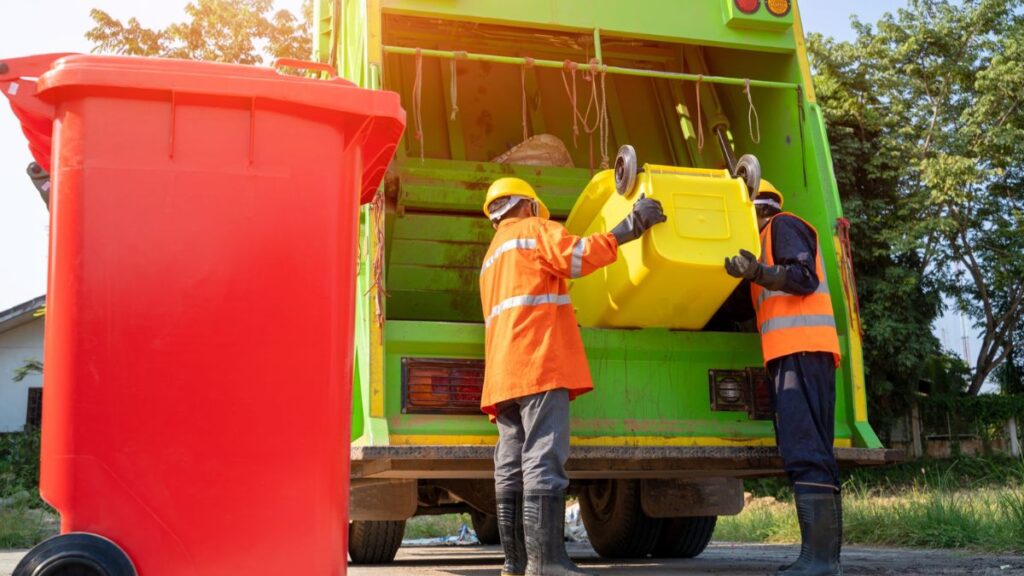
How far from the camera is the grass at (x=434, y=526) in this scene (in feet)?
35.4

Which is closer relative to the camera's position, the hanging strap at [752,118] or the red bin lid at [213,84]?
the red bin lid at [213,84]

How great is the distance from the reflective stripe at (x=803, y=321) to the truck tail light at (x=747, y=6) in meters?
1.30

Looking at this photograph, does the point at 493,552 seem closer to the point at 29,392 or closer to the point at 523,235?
the point at 523,235

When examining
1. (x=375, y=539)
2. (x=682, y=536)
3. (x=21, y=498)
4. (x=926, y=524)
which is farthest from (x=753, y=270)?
(x=21, y=498)

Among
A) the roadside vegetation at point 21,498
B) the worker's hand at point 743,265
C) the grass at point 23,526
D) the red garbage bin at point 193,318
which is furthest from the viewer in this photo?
the roadside vegetation at point 21,498

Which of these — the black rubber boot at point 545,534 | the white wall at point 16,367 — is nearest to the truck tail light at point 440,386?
the black rubber boot at point 545,534

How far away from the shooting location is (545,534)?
11.7 ft

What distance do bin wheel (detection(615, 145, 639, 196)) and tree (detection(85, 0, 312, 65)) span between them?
10580 mm

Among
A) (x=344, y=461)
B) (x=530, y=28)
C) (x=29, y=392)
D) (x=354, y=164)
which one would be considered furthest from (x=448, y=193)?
(x=29, y=392)

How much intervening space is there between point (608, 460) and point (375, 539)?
202cm

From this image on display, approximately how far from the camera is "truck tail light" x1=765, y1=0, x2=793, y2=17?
4410 millimetres

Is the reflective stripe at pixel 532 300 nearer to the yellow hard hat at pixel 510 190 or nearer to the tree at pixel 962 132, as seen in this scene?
the yellow hard hat at pixel 510 190

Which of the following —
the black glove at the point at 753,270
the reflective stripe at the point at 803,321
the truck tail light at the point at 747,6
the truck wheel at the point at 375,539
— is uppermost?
the truck tail light at the point at 747,6

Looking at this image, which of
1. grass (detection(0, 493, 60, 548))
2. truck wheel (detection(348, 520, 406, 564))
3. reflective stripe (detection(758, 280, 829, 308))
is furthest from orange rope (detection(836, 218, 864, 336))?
grass (detection(0, 493, 60, 548))
